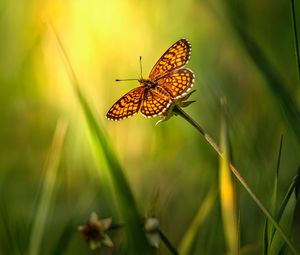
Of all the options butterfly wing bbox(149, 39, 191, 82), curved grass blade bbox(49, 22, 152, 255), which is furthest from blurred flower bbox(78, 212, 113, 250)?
butterfly wing bbox(149, 39, 191, 82)

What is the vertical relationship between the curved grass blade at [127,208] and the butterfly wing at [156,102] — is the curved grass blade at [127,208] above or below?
below

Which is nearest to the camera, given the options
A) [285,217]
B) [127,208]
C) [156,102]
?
[127,208]

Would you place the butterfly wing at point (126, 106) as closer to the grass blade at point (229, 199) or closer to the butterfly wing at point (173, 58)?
the butterfly wing at point (173, 58)

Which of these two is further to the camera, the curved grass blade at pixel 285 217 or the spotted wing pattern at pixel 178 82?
the spotted wing pattern at pixel 178 82

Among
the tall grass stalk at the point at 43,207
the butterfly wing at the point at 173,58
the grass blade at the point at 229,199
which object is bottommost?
the grass blade at the point at 229,199

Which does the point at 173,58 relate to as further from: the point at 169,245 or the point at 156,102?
the point at 169,245

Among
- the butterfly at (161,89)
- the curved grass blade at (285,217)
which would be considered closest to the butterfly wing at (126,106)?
the butterfly at (161,89)

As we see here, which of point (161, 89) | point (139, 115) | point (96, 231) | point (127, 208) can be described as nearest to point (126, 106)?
point (161, 89)

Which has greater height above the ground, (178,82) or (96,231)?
(178,82)
